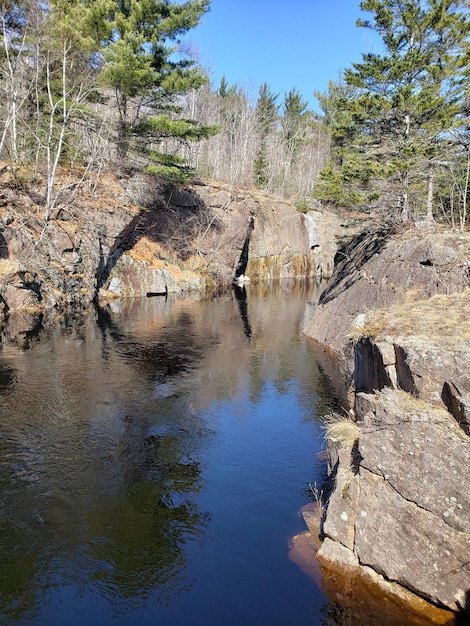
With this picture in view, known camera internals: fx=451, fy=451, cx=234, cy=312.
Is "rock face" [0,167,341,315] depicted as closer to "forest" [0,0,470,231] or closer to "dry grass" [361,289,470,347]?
"forest" [0,0,470,231]

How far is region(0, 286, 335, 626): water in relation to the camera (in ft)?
21.2

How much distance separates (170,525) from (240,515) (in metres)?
1.30

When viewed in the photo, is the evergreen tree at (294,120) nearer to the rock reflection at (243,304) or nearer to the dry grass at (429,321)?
the rock reflection at (243,304)

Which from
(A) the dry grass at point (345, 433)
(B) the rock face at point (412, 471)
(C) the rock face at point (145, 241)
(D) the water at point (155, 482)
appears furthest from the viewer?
(C) the rock face at point (145, 241)

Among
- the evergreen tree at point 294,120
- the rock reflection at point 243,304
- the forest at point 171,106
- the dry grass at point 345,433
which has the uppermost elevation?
the evergreen tree at point 294,120

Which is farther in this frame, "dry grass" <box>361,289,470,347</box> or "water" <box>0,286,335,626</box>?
"dry grass" <box>361,289,470,347</box>

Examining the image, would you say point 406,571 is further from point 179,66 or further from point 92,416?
point 179,66

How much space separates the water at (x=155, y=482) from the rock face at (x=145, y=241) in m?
8.86

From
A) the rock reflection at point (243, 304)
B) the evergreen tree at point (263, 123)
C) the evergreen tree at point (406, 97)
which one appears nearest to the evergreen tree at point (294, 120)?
the evergreen tree at point (263, 123)

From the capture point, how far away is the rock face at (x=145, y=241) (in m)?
26.4

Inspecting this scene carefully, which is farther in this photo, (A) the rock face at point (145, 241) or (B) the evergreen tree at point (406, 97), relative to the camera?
(A) the rock face at point (145, 241)

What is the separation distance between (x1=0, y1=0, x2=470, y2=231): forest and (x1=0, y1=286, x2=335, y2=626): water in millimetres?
10204

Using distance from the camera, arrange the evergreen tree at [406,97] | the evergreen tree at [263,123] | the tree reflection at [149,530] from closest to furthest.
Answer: the tree reflection at [149,530] → the evergreen tree at [406,97] → the evergreen tree at [263,123]

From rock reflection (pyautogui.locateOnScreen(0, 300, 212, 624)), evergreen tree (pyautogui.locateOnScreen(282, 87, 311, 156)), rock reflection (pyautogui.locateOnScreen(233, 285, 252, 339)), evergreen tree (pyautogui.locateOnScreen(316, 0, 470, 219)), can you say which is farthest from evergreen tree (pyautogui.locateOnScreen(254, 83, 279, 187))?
rock reflection (pyautogui.locateOnScreen(0, 300, 212, 624))
